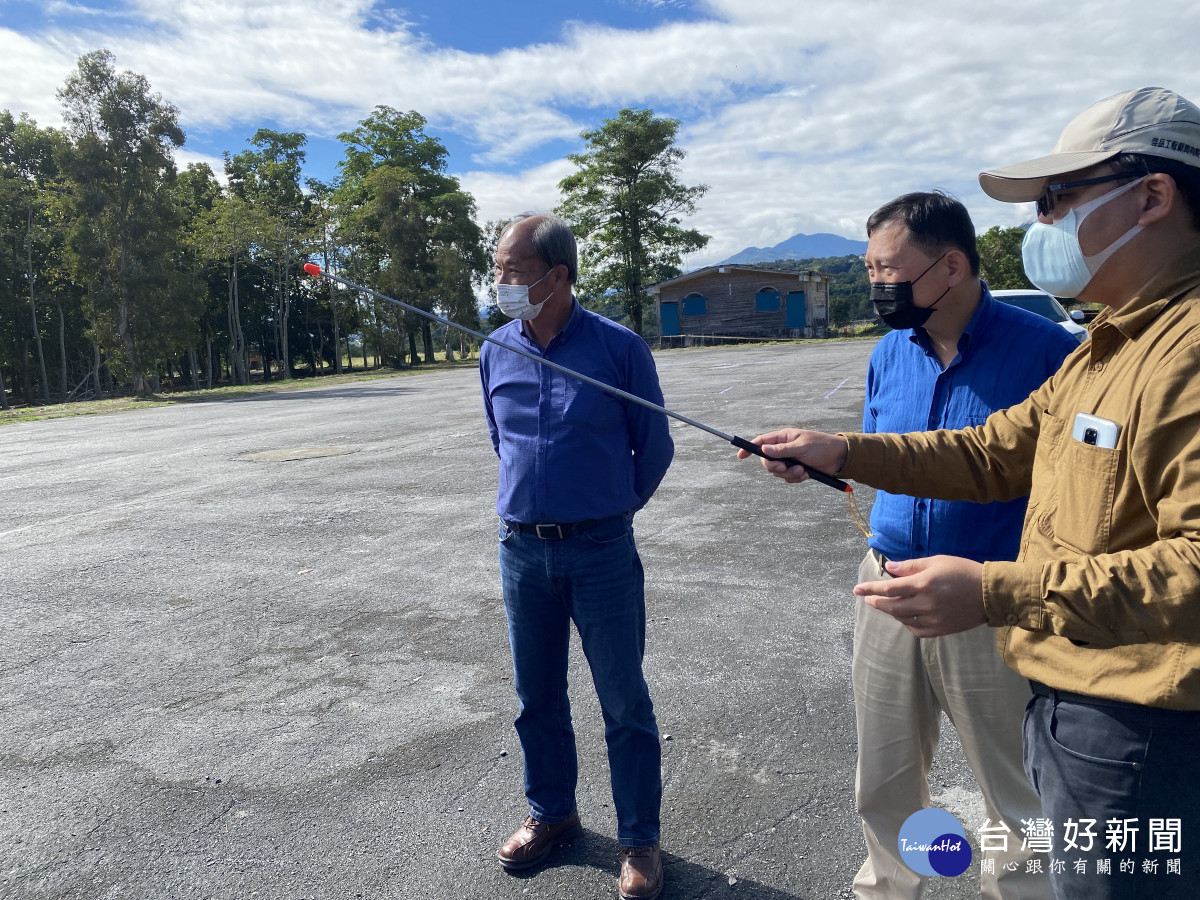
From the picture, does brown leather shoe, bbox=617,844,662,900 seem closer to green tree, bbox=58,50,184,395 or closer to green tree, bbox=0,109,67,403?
green tree, bbox=58,50,184,395

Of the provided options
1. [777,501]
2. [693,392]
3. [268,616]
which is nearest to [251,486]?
[268,616]

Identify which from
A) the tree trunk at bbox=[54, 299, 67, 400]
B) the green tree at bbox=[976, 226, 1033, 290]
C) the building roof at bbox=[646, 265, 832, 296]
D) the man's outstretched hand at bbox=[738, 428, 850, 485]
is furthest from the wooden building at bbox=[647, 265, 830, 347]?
the man's outstretched hand at bbox=[738, 428, 850, 485]

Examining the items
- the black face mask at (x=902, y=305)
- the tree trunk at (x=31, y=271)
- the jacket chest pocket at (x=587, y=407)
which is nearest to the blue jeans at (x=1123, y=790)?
the black face mask at (x=902, y=305)

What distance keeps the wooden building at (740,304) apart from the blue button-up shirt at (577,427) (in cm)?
4396

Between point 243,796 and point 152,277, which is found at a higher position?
point 152,277

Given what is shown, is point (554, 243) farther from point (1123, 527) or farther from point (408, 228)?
point (408, 228)

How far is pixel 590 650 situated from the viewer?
2883mm

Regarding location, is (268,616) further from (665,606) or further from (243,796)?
(665,606)

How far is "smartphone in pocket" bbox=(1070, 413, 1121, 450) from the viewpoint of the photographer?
149 cm

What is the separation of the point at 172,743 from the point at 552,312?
108 inches

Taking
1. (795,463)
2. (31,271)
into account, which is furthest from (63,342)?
(795,463)

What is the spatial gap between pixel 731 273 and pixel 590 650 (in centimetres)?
4772

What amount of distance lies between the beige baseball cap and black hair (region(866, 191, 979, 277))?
0.80m

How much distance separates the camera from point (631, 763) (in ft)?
9.38
